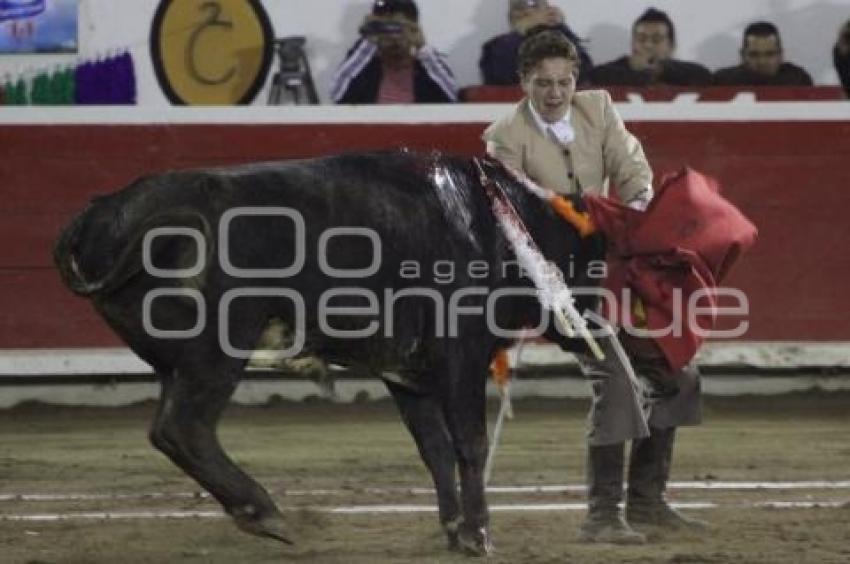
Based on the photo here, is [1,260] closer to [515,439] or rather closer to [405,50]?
[405,50]

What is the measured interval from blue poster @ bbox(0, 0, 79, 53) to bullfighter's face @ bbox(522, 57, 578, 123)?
4425 millimetres

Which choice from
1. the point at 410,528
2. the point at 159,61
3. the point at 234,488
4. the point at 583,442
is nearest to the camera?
the point at 234,488

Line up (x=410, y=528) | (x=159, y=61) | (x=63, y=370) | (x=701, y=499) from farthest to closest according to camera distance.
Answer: (x=159, y=61) < (x=63, y=370) < (x=701, y=499) < (x=410, y=528)

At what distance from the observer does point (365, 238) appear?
16.6 feet

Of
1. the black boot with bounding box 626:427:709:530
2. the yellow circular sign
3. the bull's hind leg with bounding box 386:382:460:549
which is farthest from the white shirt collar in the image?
the yellow circular sign

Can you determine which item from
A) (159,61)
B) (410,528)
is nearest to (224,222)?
(410,528)

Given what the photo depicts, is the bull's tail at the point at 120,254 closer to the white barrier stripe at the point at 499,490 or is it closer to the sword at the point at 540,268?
the sword at the point at 540,268

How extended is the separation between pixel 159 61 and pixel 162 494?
3.43m

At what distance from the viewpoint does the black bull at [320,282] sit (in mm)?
4895

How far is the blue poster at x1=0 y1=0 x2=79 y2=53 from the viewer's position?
933 centimetres

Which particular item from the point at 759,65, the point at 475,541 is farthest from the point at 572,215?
the point at 759,65

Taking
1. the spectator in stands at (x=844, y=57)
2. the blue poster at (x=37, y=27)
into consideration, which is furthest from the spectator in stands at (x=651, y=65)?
the blue poster at (x=37, y=27)

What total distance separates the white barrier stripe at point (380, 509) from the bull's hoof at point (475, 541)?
780mm

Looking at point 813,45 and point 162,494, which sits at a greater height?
point 813,45
